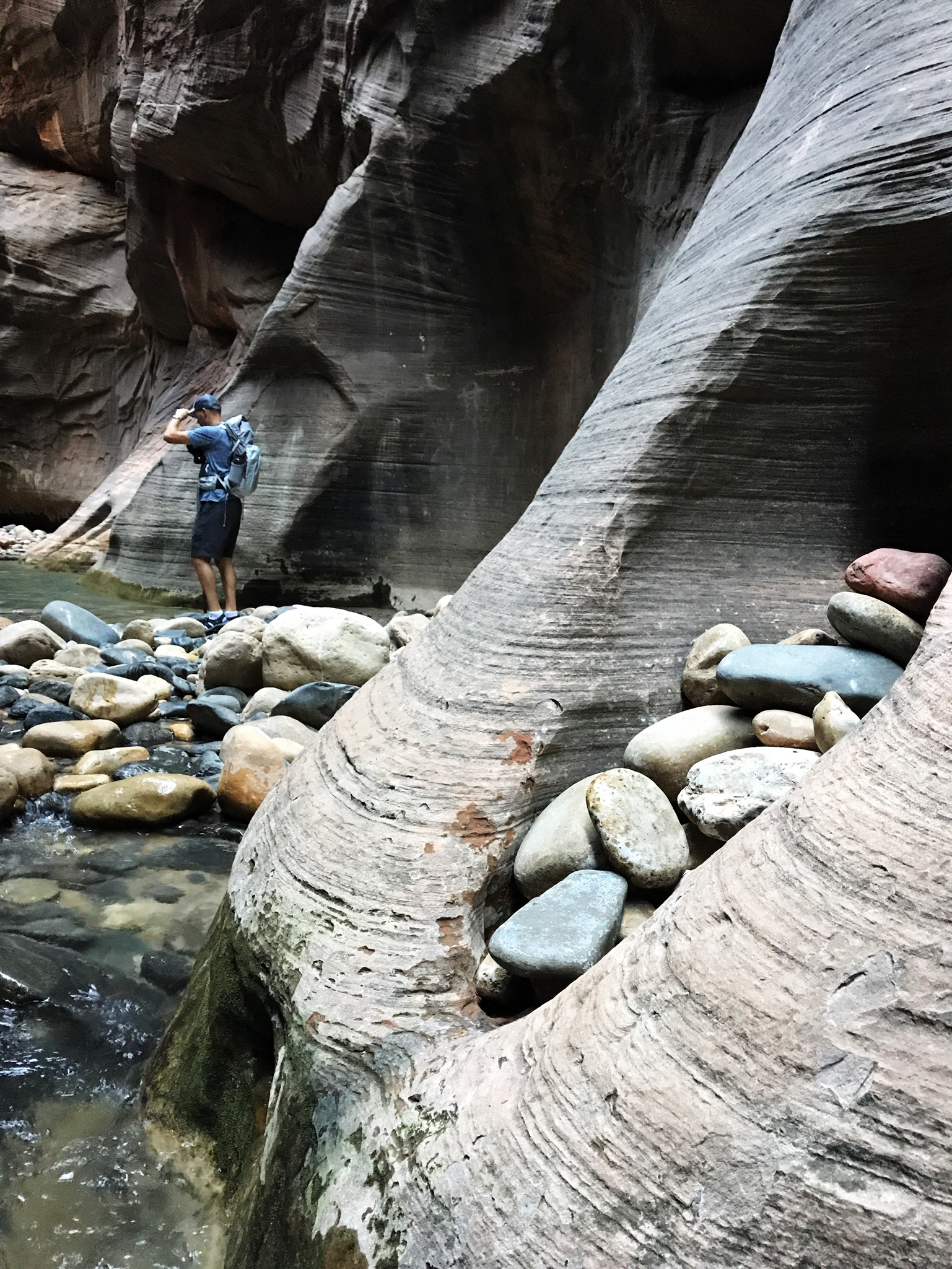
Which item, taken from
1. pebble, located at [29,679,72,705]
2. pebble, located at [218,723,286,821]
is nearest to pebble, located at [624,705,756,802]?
pebble, located at [218,723,286,821]

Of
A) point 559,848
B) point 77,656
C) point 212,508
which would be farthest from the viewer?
point 212,508

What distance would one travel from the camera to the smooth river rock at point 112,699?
3863mm

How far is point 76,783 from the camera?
3.07 m

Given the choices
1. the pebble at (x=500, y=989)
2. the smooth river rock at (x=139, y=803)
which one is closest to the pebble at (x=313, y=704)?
the smooth river rock at (x=139, y=803)

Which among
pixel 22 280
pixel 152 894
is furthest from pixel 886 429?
pixel 22 280

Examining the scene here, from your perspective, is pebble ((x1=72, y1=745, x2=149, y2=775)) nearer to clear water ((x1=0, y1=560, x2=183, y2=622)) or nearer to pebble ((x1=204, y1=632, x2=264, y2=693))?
pebble ((x1=204, y1=632, x2=264, y2=693))

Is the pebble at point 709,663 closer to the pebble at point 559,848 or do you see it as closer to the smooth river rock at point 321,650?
the pebble at point 559,848

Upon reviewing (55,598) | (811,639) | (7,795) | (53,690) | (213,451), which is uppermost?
(811,639)

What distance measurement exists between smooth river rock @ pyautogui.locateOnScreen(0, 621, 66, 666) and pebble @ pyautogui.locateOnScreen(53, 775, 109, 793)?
191 centimetres

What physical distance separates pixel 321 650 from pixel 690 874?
310 centimetres

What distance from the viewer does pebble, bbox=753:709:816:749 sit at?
1.53m

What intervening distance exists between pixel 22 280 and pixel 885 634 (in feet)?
49.5

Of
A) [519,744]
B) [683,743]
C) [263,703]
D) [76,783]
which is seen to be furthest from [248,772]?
[683,743]

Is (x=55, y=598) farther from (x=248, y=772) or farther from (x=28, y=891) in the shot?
(x=28, y=891)
